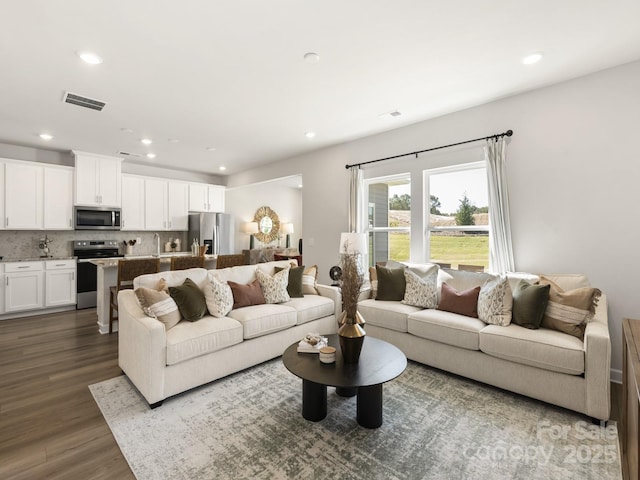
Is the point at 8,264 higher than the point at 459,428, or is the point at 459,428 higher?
the point at 8,264

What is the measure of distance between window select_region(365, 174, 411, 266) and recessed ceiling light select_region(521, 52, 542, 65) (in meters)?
1.92

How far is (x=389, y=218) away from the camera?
4793mm

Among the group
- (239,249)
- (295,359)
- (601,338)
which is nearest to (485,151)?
(601,338)

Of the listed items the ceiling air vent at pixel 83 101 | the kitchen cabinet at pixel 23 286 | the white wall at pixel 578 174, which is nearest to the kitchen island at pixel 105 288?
the kitchen cabinet at pixel 23 286

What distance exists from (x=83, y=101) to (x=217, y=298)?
8.95 feet

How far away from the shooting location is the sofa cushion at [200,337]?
2472 millimetres

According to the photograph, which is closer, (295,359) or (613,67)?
(295,359)

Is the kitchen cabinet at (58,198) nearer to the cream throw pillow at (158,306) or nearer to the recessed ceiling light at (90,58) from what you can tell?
the recessed ceiling light at (90,58)

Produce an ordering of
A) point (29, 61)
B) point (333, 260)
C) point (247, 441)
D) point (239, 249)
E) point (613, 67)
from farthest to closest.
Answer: point (239, 249) < point (333, 260) < point (613, 67) < point (29, 61) < point (247, 441)

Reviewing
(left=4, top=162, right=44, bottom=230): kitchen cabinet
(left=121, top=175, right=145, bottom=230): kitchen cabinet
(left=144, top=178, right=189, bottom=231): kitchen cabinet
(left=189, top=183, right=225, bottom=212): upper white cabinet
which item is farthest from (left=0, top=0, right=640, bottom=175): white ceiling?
(left=189, top=183, right=225, bottom=212): upper white cabinet

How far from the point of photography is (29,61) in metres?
2.68

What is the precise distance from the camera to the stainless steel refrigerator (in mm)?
6711

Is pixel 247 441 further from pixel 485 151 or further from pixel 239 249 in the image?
pixel 239 249

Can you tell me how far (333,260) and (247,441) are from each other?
11.3 feet
